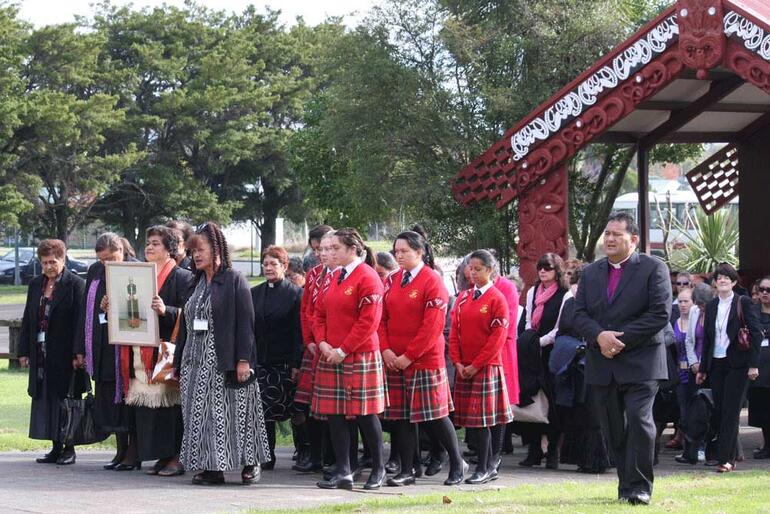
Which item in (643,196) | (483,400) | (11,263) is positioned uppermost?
(11,263)

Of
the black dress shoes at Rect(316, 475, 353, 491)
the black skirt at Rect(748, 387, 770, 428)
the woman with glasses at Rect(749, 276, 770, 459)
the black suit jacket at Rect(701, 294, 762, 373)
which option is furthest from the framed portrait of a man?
the black skirt at Rect(748, 387, 770, 428)

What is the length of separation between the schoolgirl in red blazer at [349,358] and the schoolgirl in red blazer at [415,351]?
0.79 ft

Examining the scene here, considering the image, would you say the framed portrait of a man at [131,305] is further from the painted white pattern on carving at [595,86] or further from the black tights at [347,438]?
the painted white pattern on carving at [595,86]

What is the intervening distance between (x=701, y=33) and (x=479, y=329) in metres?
5.07

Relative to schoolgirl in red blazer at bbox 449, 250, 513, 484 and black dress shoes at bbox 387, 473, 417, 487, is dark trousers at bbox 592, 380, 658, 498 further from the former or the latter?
black dress shoes at bbox 387, 473, 417, 487

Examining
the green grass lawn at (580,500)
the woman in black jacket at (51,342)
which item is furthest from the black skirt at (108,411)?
the green grass lawn at (580,500)

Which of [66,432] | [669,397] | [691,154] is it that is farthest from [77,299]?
[691,154]

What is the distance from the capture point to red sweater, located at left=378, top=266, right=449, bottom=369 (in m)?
9.02

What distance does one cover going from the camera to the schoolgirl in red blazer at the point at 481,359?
9328 millimetres

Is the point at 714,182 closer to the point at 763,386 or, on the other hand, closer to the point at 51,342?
the point at 763,386

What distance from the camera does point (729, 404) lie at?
10.5 metres

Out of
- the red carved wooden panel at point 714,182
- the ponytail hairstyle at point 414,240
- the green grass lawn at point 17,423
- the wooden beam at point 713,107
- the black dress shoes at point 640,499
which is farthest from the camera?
the red carved wooden panel at point 714,182

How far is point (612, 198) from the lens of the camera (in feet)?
70.5

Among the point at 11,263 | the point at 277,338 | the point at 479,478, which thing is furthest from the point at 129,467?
the point at 11,263
